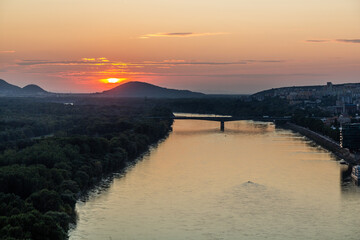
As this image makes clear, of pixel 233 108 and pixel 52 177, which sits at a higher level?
pixel 233 108

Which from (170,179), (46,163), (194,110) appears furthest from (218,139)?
(194,110)

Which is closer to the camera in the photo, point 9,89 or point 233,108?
point 233,108

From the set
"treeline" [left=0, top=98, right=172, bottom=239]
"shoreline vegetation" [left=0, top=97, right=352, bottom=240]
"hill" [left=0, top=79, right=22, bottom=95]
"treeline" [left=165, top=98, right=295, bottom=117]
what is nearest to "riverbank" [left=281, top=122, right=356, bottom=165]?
"shoreline vegetation" [left=0, top=97, right=352, bottom=240]

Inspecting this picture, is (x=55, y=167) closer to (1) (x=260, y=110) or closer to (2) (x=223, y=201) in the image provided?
(2) (x=223, y=201)

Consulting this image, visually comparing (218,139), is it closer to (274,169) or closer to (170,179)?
(274,169)

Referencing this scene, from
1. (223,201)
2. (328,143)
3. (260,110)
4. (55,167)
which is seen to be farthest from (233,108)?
(223,201)

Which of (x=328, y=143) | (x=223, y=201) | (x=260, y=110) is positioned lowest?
(x=223, y=201)

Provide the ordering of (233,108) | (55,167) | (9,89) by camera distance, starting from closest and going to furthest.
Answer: (55,167) < (233,108) < (9,89)
